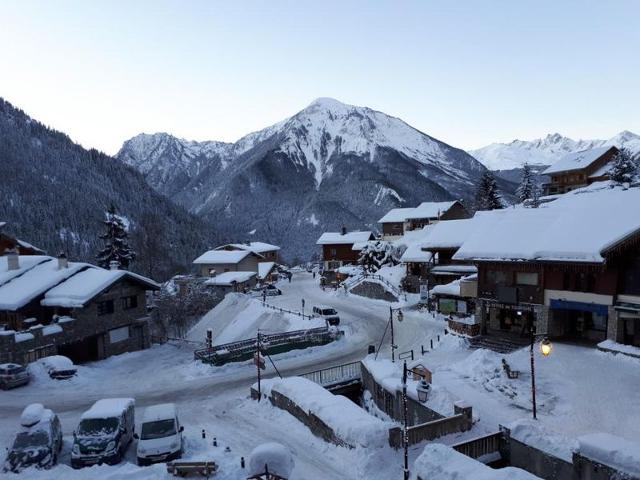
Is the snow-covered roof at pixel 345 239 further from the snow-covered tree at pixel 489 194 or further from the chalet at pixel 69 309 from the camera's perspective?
the chalet at pixel 69 309

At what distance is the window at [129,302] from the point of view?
38625 mm

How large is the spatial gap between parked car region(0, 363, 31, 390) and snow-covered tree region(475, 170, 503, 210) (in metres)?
72.5

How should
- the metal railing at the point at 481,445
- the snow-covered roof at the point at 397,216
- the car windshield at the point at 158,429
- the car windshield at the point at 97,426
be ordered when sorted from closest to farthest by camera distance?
1. the metal railing at the point at 481,445
2. the car windshield at the point at 97,426
3. the car windshield at the point at 158,429
4. the snow-covered roof at the point at 397,216

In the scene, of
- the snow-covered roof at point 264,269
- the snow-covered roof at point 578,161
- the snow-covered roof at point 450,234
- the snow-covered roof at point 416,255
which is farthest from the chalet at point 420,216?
the snow-covered roof at point 450,234

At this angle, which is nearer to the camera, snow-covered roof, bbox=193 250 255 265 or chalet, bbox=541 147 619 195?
snow-covered roof, bbox=193 250 255 265

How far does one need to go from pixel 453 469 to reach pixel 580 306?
1899 cm

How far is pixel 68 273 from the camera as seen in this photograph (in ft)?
123

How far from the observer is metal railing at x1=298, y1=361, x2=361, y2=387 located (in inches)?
1104

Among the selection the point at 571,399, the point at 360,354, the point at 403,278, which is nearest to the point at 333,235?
the point at 403,278

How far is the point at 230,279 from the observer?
70.4 metres

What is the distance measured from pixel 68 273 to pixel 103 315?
4.98 m

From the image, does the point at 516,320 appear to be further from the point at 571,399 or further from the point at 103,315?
the point at 103,315

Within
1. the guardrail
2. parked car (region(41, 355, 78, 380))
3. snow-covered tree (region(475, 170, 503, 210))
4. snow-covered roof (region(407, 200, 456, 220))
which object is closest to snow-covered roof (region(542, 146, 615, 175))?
snow-covered tree (region(475, 170, 503, 210))

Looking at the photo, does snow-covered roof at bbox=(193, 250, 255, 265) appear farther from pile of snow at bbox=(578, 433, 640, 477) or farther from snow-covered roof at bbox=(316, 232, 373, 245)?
pile of snow at bbox=(578, 433, 640, 477)
